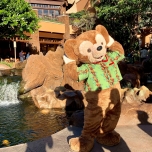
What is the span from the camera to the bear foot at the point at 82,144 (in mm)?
3510

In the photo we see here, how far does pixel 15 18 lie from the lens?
1644 cm

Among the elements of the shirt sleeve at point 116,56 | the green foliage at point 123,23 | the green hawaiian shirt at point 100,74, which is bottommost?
the green hawaiian shirt at point 100,74

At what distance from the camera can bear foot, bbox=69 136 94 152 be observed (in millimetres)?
3510

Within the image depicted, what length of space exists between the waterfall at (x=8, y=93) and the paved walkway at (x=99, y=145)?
6.10 metres

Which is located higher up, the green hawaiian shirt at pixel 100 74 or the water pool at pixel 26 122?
the green hawaiian shirt at pixel 100 74

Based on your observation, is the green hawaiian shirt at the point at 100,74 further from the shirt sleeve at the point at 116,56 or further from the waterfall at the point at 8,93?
the waterfall at the point at 8,93

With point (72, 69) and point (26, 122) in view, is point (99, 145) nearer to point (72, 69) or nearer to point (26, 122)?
point (72, 69)

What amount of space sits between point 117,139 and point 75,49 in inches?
61.9

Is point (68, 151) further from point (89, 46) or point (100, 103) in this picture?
point (89, 46)

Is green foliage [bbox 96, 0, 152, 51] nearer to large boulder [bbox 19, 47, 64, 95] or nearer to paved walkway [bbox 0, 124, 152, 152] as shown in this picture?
large boulder [bbox 19, 47, 64, 95]

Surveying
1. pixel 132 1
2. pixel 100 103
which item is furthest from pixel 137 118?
pixel 132 1

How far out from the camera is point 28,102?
9523 millimetres

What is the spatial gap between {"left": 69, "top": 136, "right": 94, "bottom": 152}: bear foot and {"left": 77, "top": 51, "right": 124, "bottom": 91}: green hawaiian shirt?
0.78 metres

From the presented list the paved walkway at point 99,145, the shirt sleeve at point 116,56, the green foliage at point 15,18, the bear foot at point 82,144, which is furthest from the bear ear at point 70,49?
the green foliage at point 15,18
